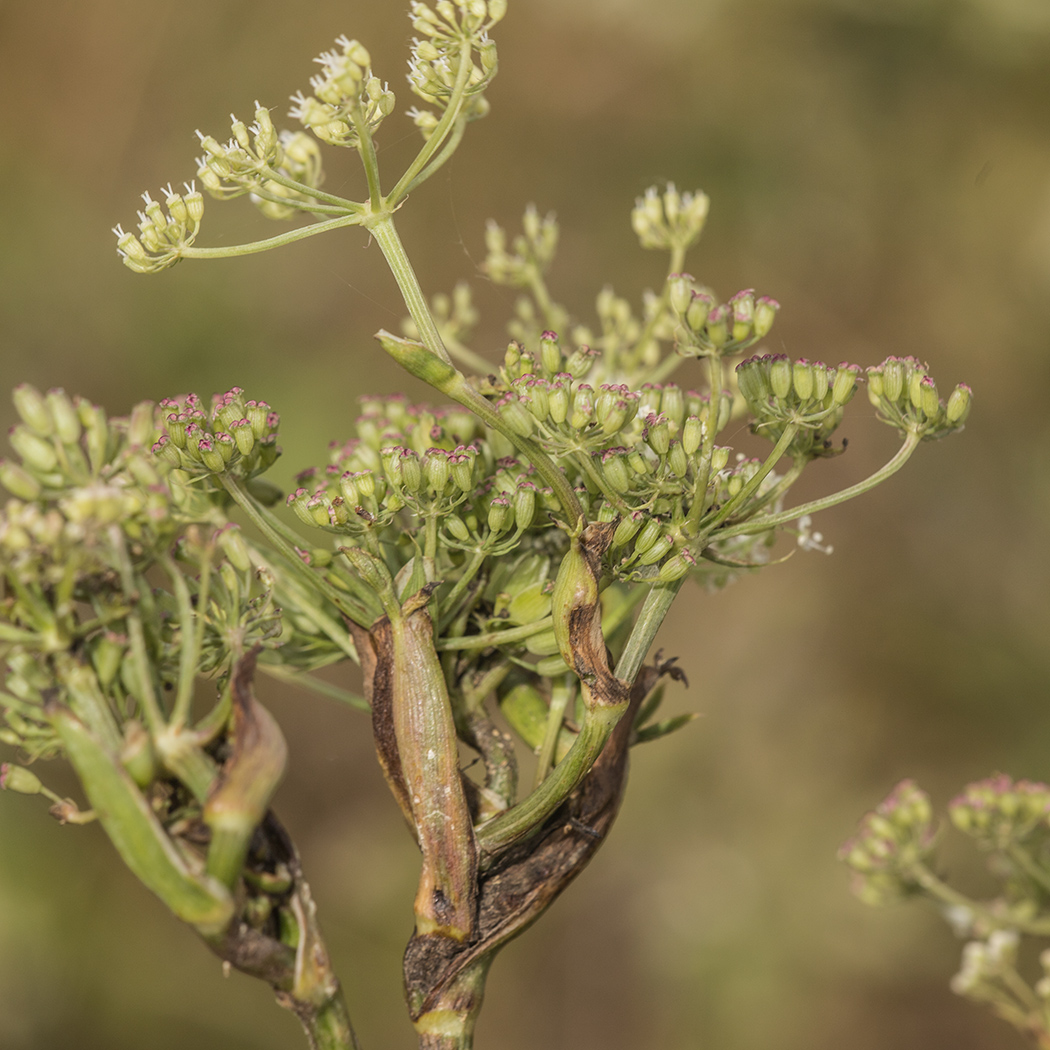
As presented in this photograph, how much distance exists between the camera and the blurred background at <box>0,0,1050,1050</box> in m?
7.41

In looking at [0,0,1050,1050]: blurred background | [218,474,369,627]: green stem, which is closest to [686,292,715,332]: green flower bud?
[218,474,369,627]: green stem

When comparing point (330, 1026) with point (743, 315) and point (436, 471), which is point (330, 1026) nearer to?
point (436, 471)

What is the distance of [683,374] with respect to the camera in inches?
322

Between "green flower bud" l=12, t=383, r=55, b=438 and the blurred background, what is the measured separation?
5.79 meters

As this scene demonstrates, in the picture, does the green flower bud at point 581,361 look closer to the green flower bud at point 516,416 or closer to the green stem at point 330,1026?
the green flower bud at point 516,416

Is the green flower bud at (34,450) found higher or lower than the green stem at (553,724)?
higher

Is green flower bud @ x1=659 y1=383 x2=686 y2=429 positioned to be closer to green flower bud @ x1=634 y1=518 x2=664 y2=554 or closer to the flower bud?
green flower bud @ x1=634 y1=518 x2=664 y2=554

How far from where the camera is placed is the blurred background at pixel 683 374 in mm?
7406

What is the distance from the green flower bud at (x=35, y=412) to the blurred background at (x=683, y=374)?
579 cm

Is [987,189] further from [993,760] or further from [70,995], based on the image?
[70,995]

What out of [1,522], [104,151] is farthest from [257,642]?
[104,151]

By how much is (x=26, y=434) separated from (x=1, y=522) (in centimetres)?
18

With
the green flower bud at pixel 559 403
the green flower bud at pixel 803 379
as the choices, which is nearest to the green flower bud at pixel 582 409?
the green flower bud at pixel 559 403

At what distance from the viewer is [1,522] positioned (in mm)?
1513
